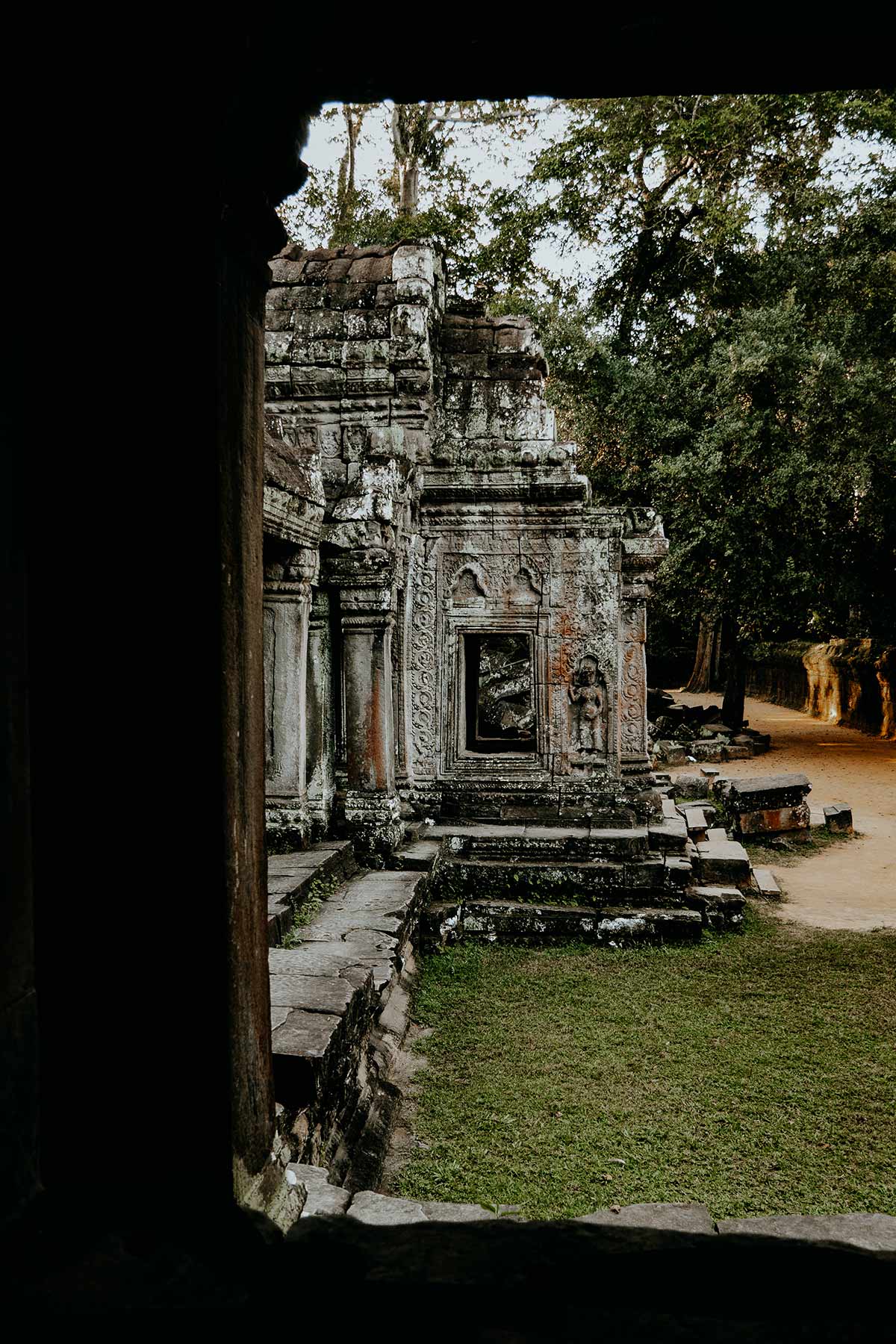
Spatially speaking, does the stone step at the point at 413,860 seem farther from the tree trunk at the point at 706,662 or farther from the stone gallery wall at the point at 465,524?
the tree trunk at the point at 706,662

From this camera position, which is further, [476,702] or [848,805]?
[848,805]

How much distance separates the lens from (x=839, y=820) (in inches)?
395

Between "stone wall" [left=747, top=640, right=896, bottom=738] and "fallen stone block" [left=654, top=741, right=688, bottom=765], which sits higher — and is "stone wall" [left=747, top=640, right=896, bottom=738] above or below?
above

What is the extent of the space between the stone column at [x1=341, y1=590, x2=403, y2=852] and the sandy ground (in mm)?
3307

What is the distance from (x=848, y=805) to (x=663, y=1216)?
381 inches

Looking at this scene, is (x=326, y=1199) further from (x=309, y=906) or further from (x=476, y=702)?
(x=476, y=702)

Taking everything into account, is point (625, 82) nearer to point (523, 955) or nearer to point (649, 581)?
point (523, 955)

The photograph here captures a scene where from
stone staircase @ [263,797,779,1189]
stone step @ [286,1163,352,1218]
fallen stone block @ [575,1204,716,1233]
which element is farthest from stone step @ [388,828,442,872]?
fallen stone block @ [575,1204,716,1233]

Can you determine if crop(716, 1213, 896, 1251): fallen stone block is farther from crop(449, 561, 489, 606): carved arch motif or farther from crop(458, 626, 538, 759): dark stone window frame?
crop(449, 561, 489, 606): carved arch motif

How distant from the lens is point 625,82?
1.71 metres

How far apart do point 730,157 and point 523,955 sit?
14167 mm

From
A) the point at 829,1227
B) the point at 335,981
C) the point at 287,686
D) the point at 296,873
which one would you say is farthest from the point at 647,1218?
the point at 287,686

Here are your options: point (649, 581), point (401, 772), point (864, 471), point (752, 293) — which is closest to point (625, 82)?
point (401, 772)

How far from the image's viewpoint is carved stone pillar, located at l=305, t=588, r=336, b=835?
6117 mm
